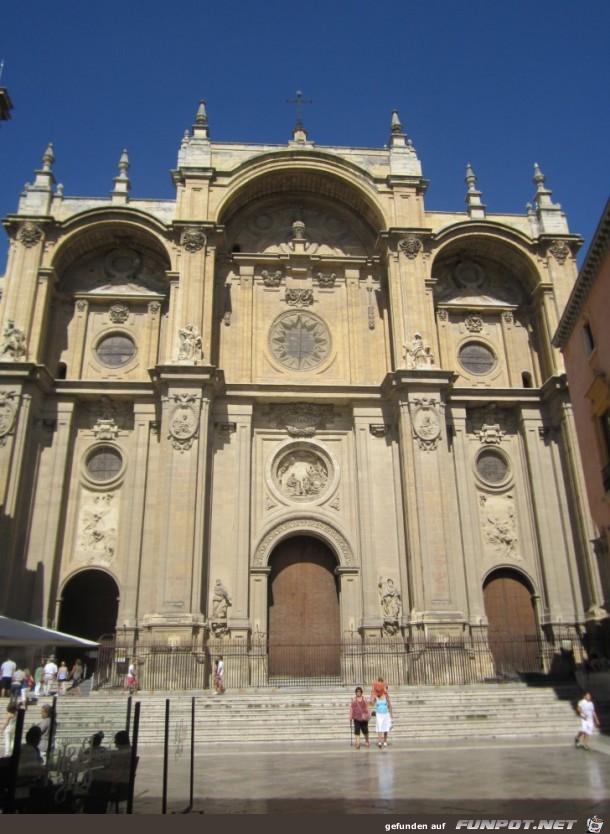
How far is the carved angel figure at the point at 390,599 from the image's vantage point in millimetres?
22141

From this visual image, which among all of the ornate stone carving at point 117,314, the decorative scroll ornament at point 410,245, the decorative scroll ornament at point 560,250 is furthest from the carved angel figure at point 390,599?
the decorative scroll ornament at point 560,250

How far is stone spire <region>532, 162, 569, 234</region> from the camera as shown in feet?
89.0

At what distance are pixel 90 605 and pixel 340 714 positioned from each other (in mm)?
10366

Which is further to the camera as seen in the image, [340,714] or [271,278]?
[271,278]

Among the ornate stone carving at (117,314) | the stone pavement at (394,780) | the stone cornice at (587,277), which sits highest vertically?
the ornate stone carving at (117,314)

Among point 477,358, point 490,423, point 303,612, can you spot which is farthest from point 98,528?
point 477,358

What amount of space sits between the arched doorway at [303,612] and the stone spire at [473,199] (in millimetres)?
14407

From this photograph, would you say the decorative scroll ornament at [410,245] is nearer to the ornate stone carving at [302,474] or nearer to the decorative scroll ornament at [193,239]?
the decorative scroll ornament at [193,239]

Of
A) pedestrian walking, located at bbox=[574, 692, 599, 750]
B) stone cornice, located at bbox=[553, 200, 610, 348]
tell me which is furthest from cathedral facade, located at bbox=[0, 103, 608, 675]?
pedestrian walking, located at bbox=[574, 692, 599, 750]

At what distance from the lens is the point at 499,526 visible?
24.2 metres

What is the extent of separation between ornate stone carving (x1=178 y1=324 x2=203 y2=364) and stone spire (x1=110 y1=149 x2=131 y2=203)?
678 centimetres

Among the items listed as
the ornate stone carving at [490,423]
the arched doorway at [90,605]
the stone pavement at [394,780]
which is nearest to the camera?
the stone pavement at [394,780]

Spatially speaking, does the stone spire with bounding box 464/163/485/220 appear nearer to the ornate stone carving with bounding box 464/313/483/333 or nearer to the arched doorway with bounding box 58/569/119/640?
the ornate stone carving with bounding box 464/313/483/333

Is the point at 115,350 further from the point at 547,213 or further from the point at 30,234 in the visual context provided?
the point at 547,213
